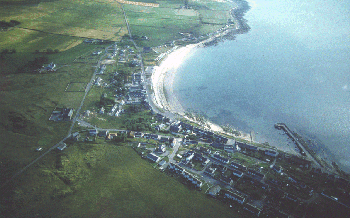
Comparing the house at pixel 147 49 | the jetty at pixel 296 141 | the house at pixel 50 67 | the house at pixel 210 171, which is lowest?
the jetty at pixel 296 141

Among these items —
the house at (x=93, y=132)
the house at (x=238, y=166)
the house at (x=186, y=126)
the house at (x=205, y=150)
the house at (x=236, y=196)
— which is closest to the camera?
the house at (x=236, y=196)

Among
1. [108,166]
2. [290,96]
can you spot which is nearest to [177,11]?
[290,96]

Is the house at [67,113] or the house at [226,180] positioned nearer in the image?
the house at [226,180]

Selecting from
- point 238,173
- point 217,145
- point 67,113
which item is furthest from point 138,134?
point 238,173

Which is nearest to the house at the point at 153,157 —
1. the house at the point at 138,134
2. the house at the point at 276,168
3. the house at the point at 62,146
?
the house at the point at 138,134

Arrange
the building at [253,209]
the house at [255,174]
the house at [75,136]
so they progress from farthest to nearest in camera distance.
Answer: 1. the house at [75,136]
2. the house at [255,174]
3. the building at [253,209]

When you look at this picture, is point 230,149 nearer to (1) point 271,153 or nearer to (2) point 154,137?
(1) point 271,153

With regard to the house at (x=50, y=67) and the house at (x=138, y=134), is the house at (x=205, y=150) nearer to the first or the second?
the house at (x=138, y=134)
